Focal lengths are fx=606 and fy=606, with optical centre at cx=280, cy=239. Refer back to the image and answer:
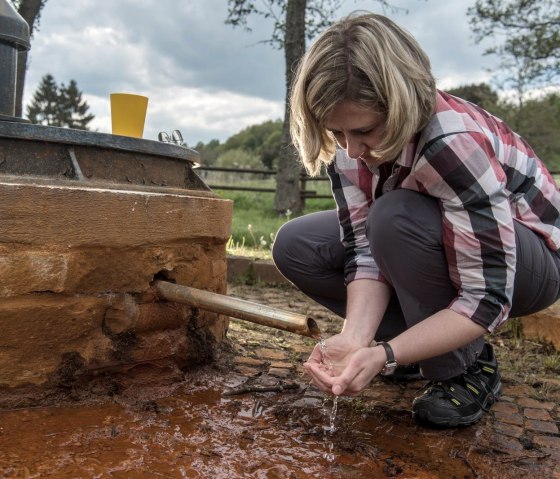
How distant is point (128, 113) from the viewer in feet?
7.46

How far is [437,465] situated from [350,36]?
3.76ft

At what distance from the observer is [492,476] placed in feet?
5.16

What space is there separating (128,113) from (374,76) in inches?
44.7

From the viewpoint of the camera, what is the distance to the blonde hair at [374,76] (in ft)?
4.85

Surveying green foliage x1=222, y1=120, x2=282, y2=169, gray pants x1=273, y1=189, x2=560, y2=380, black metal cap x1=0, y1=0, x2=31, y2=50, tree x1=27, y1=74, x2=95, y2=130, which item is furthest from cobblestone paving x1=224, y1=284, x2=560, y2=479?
tree x1=27, y1=74, x2=95, y2=130

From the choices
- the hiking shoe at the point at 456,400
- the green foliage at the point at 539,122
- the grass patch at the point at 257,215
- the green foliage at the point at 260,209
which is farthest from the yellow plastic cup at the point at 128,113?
the green foliage at the point at 539,122

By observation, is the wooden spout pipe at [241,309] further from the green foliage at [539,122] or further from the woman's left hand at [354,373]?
the green foliage at [539,122]

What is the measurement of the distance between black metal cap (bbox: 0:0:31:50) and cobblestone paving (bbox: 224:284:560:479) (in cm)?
141

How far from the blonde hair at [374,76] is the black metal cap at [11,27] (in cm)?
110

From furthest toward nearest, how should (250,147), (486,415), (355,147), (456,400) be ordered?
(250,147)
(486,415)
(456,400)
(355,147)

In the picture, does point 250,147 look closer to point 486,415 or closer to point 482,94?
point 482,94

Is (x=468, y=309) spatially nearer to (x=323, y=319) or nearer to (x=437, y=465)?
(x=437, y=465)

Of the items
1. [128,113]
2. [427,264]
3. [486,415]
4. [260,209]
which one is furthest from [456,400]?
[260,209]

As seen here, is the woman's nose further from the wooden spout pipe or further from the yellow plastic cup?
the yellow plastic cup
